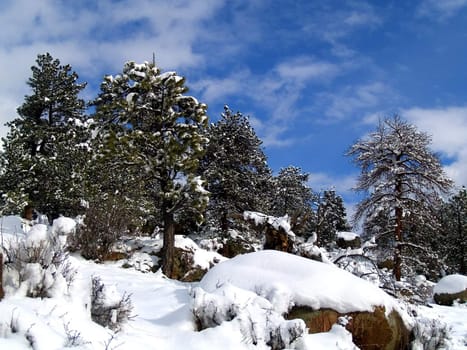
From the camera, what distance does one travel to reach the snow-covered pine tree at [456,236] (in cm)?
3027

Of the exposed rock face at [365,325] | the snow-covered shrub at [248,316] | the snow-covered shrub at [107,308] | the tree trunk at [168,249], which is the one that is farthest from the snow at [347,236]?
the snow-covered shrub at [107,308]

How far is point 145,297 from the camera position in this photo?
799cm

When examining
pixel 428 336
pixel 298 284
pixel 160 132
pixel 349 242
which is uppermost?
pixel 160 132

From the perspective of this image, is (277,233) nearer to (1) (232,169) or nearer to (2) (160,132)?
(2) (160,132)

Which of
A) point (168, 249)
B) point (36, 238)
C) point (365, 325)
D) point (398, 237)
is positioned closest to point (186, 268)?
point (168, 249)

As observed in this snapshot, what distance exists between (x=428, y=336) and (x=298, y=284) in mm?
2512

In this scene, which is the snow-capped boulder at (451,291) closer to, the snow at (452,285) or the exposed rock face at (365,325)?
the snow at (452,285)

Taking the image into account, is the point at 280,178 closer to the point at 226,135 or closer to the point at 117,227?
the point at 226,135

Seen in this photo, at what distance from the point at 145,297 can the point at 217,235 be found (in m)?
14.2

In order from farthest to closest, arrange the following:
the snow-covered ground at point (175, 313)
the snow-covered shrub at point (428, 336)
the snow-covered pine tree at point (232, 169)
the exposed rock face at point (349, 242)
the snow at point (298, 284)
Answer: the exposed rock face at point (349, 242) < the snow-covered pine tree at point (232, 169) < the snow-covered shrub at point (428, 336) < the snow at point (298, 284) < the snow-covered ground at point (175, 313)

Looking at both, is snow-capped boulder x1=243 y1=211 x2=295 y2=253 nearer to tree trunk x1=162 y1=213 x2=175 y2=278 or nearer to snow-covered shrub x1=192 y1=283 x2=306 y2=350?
tree trunk x1=162 y1=213 x2=175 y2=278

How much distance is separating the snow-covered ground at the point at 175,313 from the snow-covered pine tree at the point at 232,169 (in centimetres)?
1340

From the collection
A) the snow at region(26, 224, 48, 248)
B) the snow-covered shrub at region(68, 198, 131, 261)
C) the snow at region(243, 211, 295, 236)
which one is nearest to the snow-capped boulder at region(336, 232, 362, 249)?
the snow at region(243, 211, 295, 236)

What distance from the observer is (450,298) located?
15.6 m
